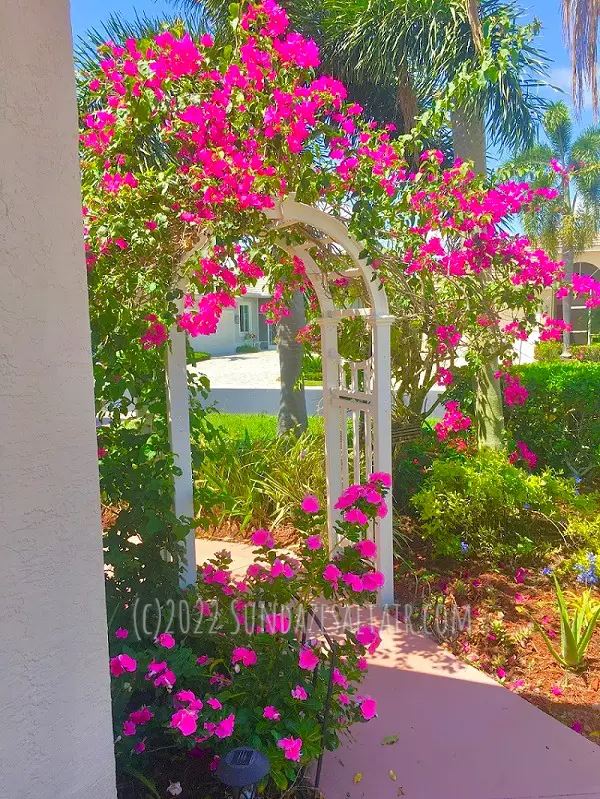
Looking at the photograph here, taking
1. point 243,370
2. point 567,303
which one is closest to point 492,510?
point 243,370

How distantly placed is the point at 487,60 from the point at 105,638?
330cm

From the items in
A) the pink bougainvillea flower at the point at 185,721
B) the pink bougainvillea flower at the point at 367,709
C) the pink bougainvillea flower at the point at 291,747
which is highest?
the pink bougainvillea flower at the point at 185,721

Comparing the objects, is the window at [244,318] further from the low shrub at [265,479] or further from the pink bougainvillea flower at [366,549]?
the pink bougainvillea flower at [366,549]

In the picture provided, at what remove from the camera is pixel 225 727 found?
201 cm

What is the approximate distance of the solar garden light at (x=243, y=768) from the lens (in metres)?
1.77

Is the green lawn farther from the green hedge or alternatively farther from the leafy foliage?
the leafy foliage

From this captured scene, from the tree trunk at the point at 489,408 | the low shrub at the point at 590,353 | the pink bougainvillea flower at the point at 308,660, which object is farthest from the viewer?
the low shrub at the point at 590,353

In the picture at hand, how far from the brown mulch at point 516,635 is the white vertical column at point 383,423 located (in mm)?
290

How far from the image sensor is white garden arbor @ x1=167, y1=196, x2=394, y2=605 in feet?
10.2

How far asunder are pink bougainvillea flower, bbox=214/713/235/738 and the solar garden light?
0.11 m

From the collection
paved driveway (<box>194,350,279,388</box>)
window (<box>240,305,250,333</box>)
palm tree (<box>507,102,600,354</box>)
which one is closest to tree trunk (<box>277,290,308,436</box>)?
paved driveway (<box>194,350,279,388</box>)

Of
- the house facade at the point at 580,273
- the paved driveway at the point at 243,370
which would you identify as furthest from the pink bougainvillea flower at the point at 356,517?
the house facade at the point at 580,273

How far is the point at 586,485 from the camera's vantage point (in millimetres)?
5559

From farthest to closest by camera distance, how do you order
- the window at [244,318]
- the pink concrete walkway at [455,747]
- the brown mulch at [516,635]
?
1. the window at [244,318]
2. the brown mulch at [516,635]
3. the pink concrete walkway at [455,747]
